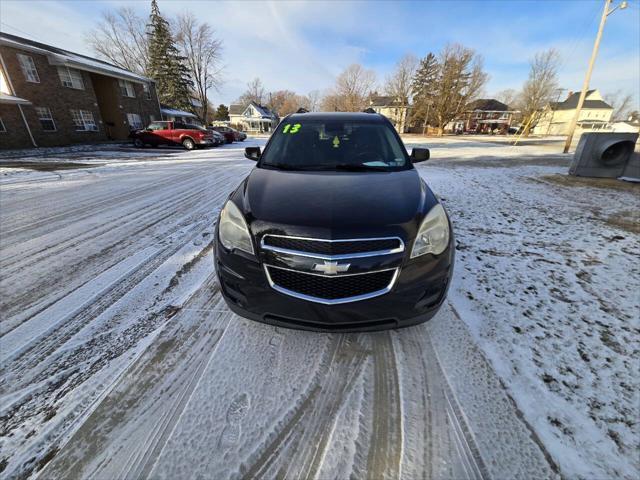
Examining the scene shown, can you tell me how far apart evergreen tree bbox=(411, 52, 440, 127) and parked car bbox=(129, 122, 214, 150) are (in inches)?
1636

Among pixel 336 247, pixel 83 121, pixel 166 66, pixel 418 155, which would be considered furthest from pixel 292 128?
pixel 166 66

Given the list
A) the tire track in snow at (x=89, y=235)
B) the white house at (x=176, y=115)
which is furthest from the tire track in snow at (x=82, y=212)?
the white house at (x=176, y=115)

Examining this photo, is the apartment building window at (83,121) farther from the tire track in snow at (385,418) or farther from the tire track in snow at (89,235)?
the tire track in snow at (385,418)

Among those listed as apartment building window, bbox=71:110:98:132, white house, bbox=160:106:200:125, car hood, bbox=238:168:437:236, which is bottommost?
car hood, bbox=238:168:437:236

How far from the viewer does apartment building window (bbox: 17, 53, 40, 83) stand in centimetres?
1586

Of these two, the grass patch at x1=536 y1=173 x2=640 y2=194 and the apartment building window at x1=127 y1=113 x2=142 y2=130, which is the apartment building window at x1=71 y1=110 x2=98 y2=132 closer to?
the apartment building window at x1=127 y1=113 x2=142 y2=130

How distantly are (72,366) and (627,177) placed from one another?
43.5 ft

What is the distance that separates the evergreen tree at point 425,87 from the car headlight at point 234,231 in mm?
52239

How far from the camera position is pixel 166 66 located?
34312 millimetres

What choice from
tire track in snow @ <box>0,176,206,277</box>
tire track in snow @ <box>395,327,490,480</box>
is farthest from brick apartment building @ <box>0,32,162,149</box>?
tire track in snow @ <box>395,327,490,480</box>

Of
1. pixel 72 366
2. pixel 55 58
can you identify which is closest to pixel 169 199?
pixel 72 366

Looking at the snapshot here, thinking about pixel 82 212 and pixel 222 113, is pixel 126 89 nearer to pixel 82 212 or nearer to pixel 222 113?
pixel 82 212

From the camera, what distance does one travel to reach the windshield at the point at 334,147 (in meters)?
2.69

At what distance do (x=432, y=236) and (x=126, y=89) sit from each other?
30840mm
